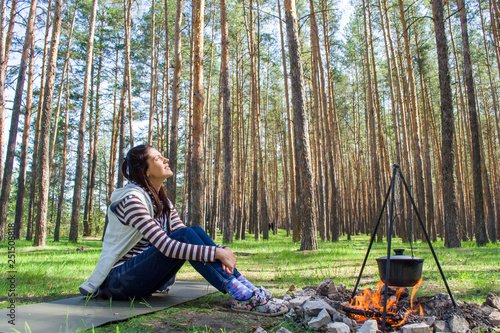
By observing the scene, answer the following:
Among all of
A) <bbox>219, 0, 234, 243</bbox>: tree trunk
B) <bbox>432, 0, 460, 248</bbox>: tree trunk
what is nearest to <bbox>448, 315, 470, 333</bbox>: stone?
<bbox>432, 0, 460, 248</bbox>: tree trunk

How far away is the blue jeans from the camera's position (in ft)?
8.50

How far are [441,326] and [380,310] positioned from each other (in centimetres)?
37

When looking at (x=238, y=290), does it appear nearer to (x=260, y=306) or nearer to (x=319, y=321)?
(x=260, y=306)

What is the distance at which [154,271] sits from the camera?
2.62 metres

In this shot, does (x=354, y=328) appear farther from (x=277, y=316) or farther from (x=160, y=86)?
(x=160, y=86)

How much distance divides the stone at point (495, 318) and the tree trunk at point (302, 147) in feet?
16.8

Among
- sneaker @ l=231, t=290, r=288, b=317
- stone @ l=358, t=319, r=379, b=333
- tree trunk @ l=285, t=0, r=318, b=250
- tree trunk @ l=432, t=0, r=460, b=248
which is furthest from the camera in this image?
tree trunk @ l=432, t=0, r=460, b=248

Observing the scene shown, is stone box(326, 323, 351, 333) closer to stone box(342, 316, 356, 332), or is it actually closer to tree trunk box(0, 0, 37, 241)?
stone box(342, 316, 356, 332)

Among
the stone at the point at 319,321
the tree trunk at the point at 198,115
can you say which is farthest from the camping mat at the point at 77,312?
the tree trunk at the point at 198,115

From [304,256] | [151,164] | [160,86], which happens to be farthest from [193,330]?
[160,86]

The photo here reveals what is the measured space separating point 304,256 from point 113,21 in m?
16.6

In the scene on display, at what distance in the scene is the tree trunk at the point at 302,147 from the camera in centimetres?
752

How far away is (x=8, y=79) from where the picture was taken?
1512 centimetres

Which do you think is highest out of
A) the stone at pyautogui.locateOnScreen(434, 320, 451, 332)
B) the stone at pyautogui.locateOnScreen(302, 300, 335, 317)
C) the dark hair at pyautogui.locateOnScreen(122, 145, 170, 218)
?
the dark hair at pyautogui.locateOnScreen(122, 145, 170, 218)
